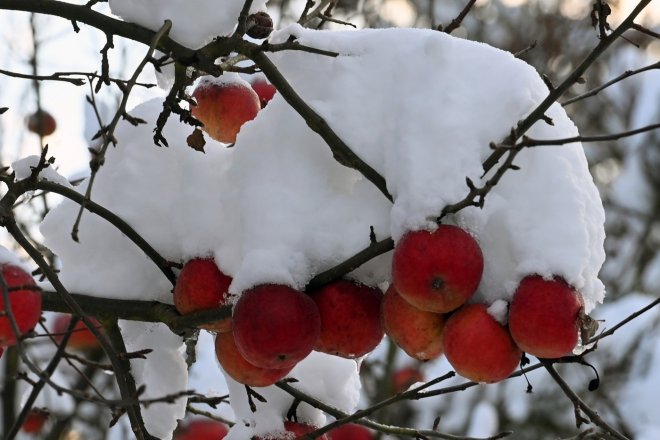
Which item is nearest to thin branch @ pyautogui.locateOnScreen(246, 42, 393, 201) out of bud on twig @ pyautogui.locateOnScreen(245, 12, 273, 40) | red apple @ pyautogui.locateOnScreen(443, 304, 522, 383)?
red apple @ pyautogui.locateOnScreen(443, 304, 522, 383)

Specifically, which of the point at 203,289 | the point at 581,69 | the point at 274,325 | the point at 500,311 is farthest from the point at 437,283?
the point at 203,289

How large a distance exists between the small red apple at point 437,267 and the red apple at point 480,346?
0.14ft

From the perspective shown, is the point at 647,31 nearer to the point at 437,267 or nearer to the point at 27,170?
the point at 437,267

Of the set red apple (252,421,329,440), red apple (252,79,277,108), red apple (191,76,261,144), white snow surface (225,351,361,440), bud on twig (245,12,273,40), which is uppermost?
red apple (252,79,277,108)

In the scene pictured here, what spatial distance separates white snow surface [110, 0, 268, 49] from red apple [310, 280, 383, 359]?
0.56m

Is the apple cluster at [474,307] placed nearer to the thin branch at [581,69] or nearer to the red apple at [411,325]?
the red apple at [411,325]

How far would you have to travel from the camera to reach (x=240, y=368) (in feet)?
5.17

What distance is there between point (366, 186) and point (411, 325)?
0.98 ft

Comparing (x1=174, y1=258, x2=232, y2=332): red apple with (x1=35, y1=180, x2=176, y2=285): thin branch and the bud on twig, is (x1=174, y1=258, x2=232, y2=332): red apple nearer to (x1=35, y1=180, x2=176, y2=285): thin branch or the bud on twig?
(x1=35, y1=180, x2=176, y2=285): thin branch

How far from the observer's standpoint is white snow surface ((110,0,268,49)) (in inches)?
61.7

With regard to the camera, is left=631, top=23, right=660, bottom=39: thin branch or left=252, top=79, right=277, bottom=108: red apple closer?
left=631, top=23, right=660, bottom=39: thin branch

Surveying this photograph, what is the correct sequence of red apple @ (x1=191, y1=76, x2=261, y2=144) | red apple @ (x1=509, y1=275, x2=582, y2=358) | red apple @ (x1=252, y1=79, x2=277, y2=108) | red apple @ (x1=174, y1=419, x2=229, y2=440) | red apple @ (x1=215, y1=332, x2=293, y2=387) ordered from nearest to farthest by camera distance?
1. red apple @ (x1=509, y1=275, x2=582, y2=358)
2. red apple @ (x1=215, y1=332, x2=293, y2=387)
3. red apple @ (x1=191, y1=76, x2=261, y2=144)
4. red apple @ (x1=252, y1=79, x2=277, y2=108)
5. red apple @ (x1=174, y1=419, x2=229, y2=440)

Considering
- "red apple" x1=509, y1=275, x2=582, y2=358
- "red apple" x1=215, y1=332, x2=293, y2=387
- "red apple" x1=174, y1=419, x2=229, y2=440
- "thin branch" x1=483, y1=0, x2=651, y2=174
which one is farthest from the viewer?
"red apple" x1=174, y1=419, x2=229, y2=440

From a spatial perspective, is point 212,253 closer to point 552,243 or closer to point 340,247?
point 340,247
